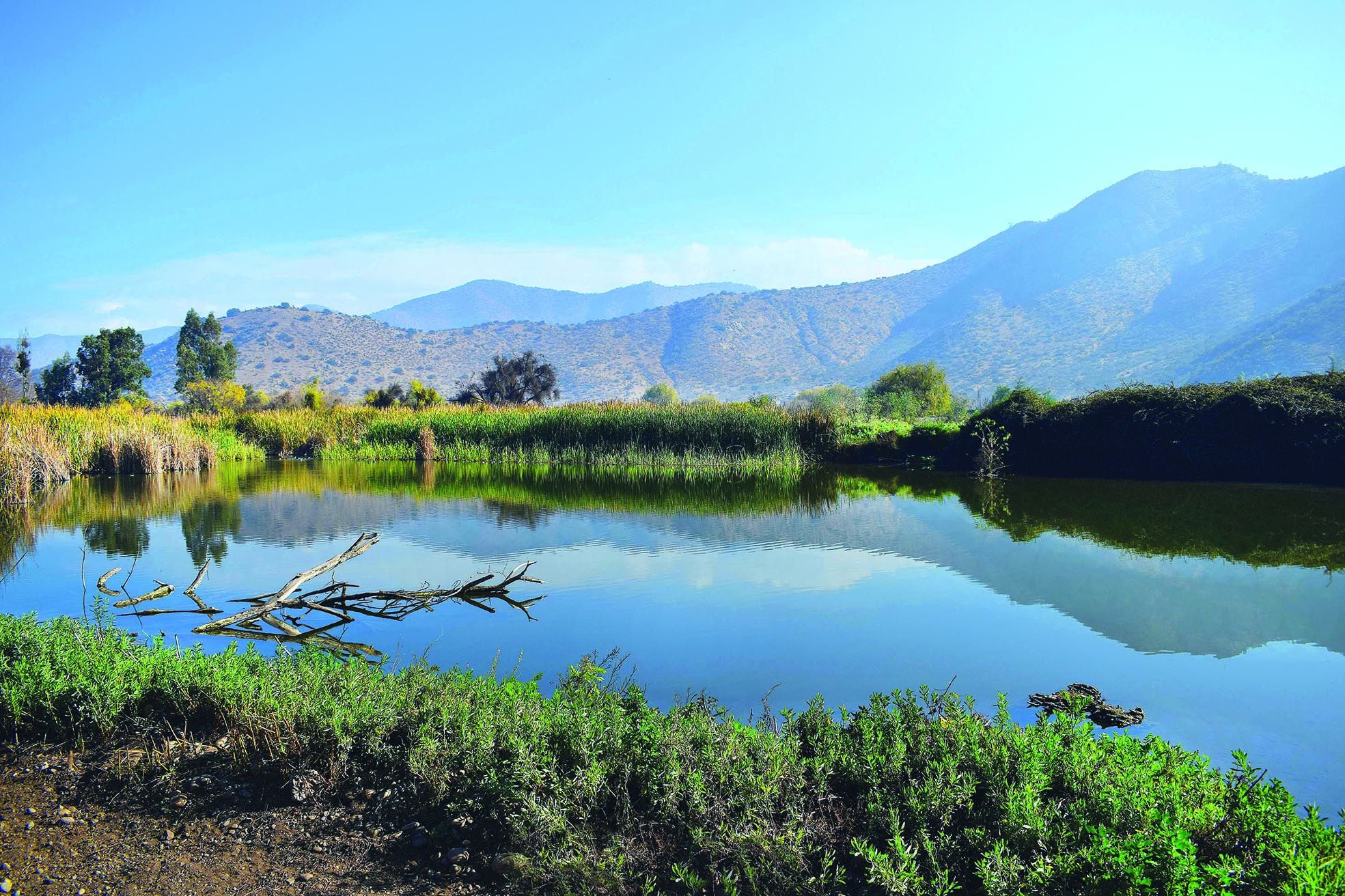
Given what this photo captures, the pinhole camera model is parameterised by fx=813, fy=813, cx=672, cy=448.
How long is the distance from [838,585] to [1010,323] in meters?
136

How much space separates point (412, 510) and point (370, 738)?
11027 mm

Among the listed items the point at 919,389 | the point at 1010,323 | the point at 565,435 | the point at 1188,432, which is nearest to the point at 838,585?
the point at 1188,432

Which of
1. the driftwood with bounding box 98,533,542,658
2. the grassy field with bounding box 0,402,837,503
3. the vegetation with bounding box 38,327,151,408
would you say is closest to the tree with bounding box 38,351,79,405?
the vegetation with bounding box 38,327,151,408

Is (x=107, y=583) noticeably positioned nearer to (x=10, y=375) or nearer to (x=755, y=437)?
(x=755, y=437)

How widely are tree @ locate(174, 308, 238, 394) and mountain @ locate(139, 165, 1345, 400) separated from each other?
130 ft

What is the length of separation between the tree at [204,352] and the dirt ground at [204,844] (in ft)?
223

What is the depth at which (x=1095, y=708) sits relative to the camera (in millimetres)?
5141

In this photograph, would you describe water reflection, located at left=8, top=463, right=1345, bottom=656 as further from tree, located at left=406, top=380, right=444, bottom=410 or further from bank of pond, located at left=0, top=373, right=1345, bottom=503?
tree, located at left=406, top=380, right=444, bottom=410

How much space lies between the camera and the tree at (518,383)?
46.5 m

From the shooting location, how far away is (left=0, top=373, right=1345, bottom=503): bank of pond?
17078 mm

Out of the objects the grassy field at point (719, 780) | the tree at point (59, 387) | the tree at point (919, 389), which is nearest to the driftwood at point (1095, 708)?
the grassy field at point (719, 780)

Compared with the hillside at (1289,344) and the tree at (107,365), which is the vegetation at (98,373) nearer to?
the tree at (107,365)

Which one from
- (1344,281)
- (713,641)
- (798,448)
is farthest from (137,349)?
(1344,281)

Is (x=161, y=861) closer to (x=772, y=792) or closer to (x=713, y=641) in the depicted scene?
(x=772, y=792)
